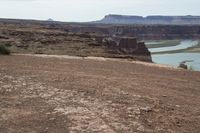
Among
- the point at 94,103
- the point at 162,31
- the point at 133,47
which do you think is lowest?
the point at 162,31

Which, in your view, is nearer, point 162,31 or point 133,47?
point 133,47

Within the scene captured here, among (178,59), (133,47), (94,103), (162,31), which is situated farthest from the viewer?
(162,31)

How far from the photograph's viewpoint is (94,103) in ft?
34.8

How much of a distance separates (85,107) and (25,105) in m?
1.31

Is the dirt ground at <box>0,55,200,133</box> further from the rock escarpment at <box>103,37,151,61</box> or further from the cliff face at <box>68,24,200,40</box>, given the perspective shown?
the cliff face at <box>68,24,200,40</box>

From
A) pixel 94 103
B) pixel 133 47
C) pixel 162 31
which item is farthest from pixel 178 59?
pixel 162 31

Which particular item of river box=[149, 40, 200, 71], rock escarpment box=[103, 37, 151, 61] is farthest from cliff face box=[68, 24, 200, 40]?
rock escarpment box=[103, 37, 151, 61]

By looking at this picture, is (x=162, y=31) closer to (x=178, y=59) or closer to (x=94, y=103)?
(x=178, y=59)

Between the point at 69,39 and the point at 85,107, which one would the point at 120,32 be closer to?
the point at 69,39

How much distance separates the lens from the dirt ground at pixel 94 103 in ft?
29.3

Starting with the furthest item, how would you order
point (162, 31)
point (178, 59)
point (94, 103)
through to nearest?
point (162, 31) < point (178, 59) < point (94, 103)

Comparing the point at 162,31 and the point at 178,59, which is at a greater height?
the point at 178,59

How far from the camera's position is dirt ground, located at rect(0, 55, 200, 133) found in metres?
8.92

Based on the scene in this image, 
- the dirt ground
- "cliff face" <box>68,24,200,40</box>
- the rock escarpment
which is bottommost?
"cliff face" <box>68,24,200,40</box>
